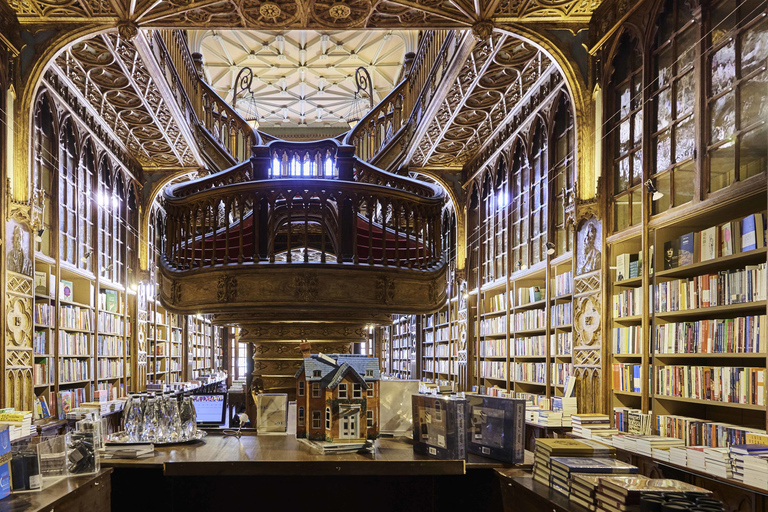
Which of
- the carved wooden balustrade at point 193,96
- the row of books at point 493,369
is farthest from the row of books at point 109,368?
the row of books at point 493,369

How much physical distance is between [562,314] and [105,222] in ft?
21.8

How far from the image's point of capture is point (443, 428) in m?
2.82

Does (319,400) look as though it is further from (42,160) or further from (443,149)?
(443,149)

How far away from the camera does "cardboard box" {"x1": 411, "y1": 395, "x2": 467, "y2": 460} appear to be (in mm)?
2785

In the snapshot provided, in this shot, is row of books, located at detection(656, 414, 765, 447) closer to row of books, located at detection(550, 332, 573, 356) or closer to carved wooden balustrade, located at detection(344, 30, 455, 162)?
row of books, located at detection(550, 332, 573, 356)

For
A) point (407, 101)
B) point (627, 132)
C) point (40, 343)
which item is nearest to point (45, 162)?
point (40, 343)

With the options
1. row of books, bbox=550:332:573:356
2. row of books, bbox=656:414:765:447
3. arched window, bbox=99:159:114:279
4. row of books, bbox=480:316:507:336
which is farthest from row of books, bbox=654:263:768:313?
arched window, bbox=99:159:114:279

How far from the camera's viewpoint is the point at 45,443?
2523mm

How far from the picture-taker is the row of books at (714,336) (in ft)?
13.1

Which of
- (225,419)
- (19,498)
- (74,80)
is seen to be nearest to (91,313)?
(74,80)

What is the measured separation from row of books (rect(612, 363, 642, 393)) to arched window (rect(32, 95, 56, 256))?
5.91m

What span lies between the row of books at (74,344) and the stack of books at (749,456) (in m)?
6.96

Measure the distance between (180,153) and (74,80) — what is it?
309cm

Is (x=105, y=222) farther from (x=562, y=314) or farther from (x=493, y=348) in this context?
(x=562, y=314)
